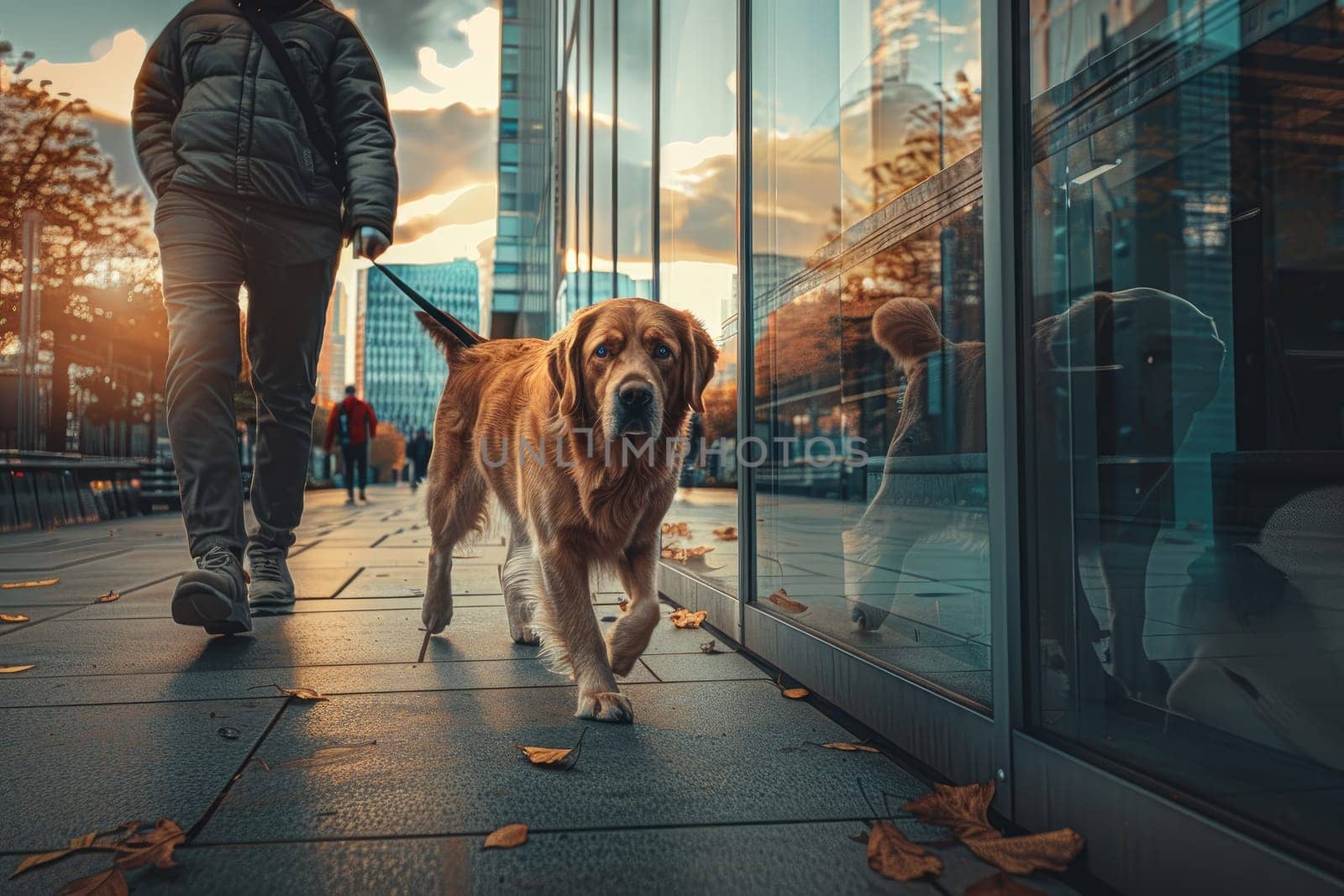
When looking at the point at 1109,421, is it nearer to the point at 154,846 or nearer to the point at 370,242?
the point at 154,846

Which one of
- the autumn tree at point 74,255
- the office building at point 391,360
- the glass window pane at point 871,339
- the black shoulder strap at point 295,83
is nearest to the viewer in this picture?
the glass window pane at point 871,339

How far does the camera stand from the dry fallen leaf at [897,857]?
146 centimetres

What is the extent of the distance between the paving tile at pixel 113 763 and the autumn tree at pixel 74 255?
10426mm

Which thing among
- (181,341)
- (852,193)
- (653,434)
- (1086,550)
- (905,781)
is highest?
(852,193)

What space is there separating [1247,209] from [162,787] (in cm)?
249

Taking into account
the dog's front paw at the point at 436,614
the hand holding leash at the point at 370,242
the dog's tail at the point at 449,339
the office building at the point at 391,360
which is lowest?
the dog's front paw at the point at 436,614

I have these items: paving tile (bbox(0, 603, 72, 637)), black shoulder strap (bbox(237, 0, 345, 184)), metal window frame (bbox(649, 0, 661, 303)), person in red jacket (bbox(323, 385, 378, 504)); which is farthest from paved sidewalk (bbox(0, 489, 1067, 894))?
person in red jacket (bbox(323, 385, 378, 504))

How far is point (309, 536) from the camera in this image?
898cm

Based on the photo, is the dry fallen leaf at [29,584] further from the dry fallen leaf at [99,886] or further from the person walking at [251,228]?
the dry fallen leaf at [99,886]

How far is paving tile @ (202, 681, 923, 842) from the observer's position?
172 cm

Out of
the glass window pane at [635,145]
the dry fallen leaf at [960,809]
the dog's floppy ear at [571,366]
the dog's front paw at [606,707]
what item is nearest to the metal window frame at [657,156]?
the glass window pane at [635,145]

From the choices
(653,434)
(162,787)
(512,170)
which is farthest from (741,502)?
(512,170)

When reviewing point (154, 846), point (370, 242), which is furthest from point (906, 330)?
point (370, 242)

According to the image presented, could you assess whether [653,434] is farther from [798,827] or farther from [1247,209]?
[1247,209]
